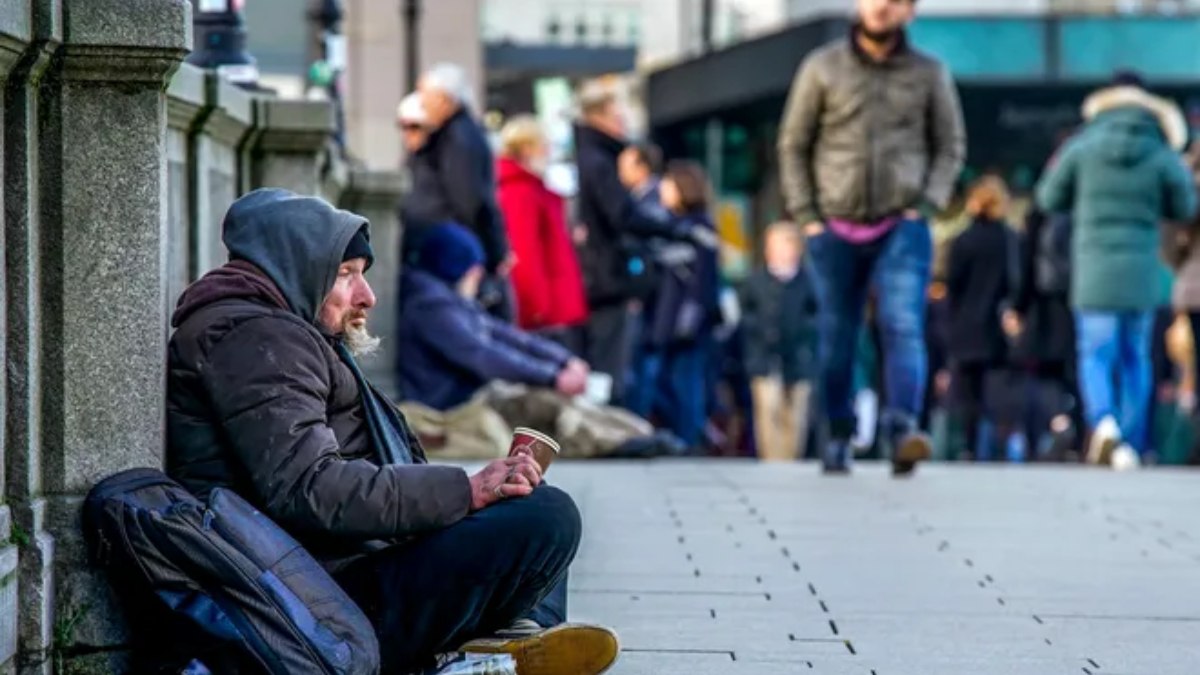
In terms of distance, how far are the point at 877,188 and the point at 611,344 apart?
442 centimetres

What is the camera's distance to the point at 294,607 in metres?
5.69

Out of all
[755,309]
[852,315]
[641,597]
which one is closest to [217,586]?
[641,597]

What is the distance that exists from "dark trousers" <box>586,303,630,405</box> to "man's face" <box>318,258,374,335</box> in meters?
9.92

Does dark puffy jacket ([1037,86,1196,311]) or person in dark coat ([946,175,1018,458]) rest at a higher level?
dark puffy jacket ([1037,86,1196,311])

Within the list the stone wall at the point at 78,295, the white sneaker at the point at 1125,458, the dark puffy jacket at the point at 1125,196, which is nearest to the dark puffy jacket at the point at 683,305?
the dark puffy jacket at the point at 1125,196

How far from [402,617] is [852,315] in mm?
6618

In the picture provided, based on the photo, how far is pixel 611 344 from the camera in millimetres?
16641

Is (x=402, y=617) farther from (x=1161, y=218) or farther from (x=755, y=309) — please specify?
(x=755, y=309)

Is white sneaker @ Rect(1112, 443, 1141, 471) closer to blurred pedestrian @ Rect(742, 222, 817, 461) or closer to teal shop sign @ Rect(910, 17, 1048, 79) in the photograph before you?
blurred pedestrian @ Rect(742, 222, 817, 461)

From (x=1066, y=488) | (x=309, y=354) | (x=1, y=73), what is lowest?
(x=1066, y=488)

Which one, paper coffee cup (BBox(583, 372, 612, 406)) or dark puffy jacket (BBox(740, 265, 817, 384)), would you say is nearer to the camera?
paper coffee cup (BBox(583, 372, 612, 406))

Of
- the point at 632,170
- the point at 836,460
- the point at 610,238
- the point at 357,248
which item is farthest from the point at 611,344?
the point at 357,248

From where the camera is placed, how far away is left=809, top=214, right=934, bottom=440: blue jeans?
12328 mm

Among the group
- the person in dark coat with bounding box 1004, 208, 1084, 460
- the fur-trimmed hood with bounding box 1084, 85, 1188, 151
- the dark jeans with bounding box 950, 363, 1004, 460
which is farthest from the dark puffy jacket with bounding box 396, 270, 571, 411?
the dark jeans with bounding box 950, 363, 1004, 460
